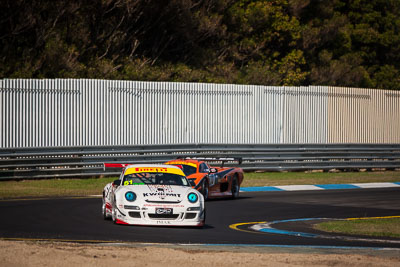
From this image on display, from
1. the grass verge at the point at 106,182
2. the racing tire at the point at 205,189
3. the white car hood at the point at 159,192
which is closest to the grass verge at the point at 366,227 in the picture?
the white car hood at the point at 159,192

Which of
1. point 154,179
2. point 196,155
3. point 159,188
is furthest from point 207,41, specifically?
point 159,188

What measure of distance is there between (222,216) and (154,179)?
6.38 feet

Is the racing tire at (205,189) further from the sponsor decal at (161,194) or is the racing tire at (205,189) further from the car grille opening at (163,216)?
the car grille opening at (163,216)

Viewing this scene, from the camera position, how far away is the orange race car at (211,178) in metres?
21.1

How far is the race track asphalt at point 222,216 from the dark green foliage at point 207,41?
12.9 meters

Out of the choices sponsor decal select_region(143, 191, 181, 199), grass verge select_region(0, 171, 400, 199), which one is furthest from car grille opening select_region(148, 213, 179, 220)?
grass verge select_region(0, 171, 400, 199)

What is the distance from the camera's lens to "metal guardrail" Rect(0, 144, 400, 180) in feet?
83.4

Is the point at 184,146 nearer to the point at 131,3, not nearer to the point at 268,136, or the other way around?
the point at 268,136

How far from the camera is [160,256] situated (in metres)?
10.7

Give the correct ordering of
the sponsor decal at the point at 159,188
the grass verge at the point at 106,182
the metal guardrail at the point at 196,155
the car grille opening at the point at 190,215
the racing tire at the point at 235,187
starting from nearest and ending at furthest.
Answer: the car grille opening at the point at 190,215
the sponsor decal at the point at 159,188
the racing tire at the point at 235,187
the grass verge at the point at 106,182
the metal guardrail at the point at 196,155

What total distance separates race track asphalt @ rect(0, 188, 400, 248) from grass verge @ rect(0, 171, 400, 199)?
6.22 ft

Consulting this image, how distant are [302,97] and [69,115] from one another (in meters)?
10.4

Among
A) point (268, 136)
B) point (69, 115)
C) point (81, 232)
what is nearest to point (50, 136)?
point (69, 115)

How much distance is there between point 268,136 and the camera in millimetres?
32125
